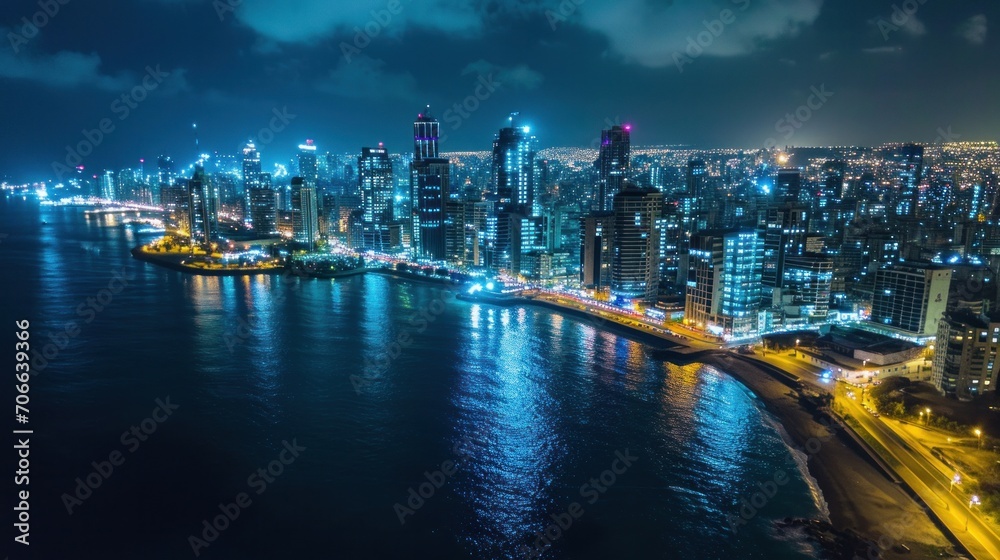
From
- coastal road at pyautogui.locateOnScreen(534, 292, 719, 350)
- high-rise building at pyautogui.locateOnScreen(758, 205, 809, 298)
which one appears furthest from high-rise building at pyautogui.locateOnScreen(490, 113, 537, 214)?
high-rise building at pyautogui.locateOnScreen(758, 205, 809, 298)

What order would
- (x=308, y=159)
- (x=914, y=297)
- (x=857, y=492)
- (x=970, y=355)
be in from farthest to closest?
(x=308, y=159) < (x=914, y=297) < (x=970, y=355) < (x=857, y=492)

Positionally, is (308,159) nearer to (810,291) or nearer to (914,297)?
(810,291)

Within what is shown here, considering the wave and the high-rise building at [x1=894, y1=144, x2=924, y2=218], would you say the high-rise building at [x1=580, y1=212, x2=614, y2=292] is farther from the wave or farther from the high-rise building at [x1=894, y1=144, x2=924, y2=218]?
the high-rise building at [x1=894, y1=144, x2=924, y2=218]

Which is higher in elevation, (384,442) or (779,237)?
(779,237)

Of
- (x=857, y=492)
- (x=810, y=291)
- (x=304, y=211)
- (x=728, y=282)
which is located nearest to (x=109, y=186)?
(x=304, y=211)

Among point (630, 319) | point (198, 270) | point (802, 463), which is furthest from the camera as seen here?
point (198, 270)

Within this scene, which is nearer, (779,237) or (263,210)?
(779,237)

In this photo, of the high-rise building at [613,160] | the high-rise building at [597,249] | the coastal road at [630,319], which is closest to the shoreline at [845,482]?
the coastal road at [630,319]
